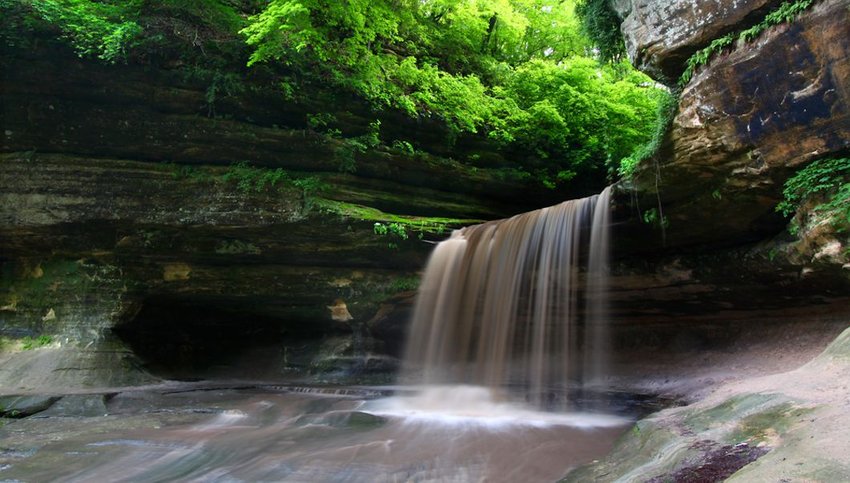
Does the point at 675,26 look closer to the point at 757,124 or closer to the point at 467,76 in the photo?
the point at 757,124

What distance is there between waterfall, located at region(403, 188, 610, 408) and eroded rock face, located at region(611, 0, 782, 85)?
2301 millimetres

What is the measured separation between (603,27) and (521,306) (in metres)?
5.92

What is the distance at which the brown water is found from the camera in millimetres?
5422

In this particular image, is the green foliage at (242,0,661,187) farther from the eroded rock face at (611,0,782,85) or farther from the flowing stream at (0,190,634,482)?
the flowing stream at (0,190,634,482)

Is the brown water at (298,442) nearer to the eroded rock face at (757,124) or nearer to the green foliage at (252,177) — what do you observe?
the eroded rock face at (757,124)

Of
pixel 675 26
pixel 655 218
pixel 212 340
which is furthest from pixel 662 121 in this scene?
pixel 212 340

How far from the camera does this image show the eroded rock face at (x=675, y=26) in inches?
271

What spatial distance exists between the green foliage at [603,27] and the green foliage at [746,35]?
3379 millimetres

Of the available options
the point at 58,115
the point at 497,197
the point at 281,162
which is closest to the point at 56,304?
the point at 58,115

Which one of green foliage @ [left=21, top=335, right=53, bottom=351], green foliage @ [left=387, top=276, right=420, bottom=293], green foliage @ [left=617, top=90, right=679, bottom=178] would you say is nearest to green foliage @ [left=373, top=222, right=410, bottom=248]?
green foliage @ [left=387, top=276, right=420, bottom=293]

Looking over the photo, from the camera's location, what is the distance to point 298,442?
21.7 ft

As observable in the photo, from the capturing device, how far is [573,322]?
38.2ft

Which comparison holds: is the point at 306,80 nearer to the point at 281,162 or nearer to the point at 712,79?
the point at 281,162

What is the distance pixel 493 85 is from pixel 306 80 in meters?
Result: 6.18
